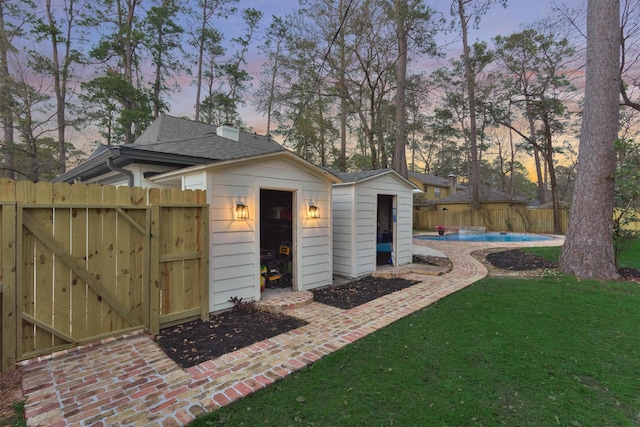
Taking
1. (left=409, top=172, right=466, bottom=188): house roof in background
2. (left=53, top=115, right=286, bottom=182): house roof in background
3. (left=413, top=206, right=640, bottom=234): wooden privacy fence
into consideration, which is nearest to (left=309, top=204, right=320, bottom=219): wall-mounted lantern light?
(left=53, top=115, right=286, bottom=182): house roof in background

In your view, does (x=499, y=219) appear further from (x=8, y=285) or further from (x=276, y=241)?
(x=8, y=285)

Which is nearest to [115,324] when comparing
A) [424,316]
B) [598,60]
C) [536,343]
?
[424,316]

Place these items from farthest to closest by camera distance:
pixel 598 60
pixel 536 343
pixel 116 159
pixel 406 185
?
pixel 406 185 < pixel 598 60 < pixel 116 159 < pixel 536 343

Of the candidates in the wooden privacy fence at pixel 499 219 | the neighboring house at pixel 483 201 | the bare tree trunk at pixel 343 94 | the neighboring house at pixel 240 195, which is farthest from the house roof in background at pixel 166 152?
the neighboring house at pixel 483 201

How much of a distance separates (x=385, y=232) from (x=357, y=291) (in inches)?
122

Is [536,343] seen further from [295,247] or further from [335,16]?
[335,16]

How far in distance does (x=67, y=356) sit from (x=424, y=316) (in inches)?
166

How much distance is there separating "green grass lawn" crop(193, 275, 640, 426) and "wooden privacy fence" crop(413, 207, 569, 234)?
1579cm

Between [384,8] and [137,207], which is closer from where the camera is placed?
[137,207]

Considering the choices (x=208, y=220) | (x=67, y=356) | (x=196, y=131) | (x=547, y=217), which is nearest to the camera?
(x=67, y=356)

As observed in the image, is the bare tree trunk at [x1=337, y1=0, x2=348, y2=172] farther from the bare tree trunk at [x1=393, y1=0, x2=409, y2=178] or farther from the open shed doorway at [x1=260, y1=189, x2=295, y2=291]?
the open shed doorway at [x1=260, y1=189, x2=295, y2=291]

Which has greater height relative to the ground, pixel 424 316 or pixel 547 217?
pixel 547 217

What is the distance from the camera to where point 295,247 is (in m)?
5.34

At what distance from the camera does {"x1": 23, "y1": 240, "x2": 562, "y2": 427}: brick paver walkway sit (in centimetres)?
212
